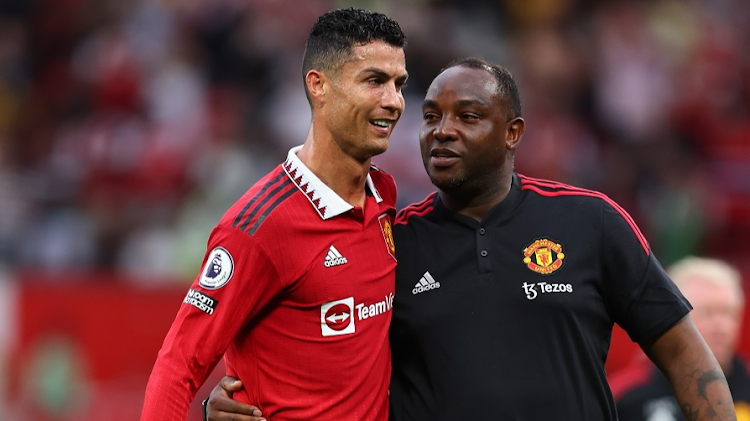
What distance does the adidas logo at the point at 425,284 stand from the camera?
4.36 m

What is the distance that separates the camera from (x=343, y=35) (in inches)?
166

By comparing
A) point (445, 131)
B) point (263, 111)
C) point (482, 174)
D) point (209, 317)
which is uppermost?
point (263, 111)

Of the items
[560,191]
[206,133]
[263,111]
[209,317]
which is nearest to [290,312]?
[209,317]

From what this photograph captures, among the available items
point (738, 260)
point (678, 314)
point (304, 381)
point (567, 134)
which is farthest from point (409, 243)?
point (567, 134)

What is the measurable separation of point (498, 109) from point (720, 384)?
1.29 meters

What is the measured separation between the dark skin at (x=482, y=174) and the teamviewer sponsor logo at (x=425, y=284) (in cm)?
30

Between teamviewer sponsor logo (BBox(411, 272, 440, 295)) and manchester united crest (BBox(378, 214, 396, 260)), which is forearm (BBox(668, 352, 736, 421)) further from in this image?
manchester united crest (BBox(378, 214, 396, 260))

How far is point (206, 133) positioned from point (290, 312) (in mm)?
6855

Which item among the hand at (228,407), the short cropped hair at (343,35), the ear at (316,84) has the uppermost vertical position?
the short cropped hair at (343,35)

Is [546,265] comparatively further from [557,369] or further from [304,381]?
[304,381]

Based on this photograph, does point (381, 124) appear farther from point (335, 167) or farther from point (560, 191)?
point (560, 191)

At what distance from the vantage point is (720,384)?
418cm

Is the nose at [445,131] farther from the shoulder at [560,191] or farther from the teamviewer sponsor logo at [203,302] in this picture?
the teamviewer sponsor logo at [203,302]

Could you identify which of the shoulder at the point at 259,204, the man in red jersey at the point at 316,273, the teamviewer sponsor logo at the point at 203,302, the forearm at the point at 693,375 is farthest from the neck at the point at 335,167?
the forearm at the point at 693,375
